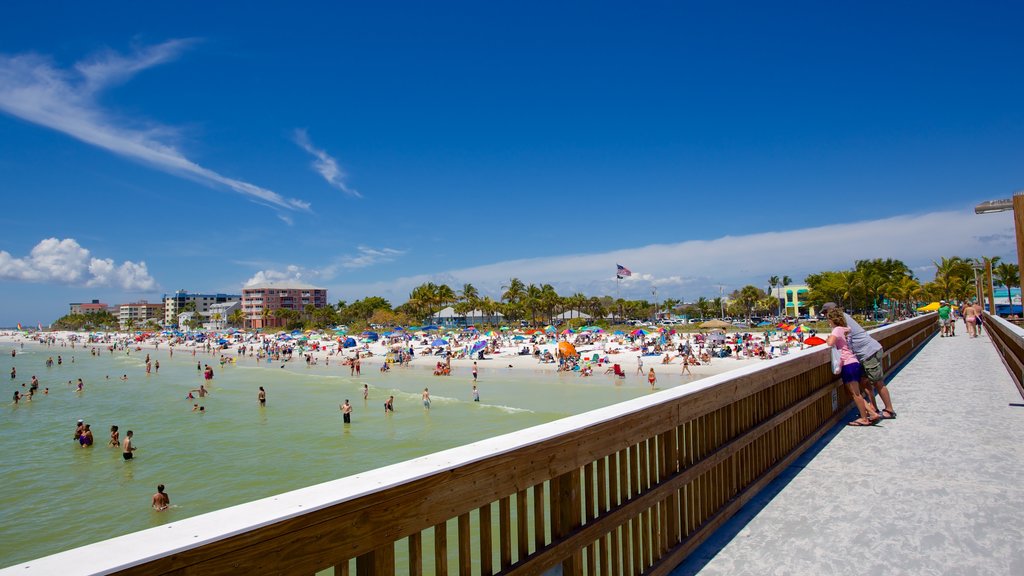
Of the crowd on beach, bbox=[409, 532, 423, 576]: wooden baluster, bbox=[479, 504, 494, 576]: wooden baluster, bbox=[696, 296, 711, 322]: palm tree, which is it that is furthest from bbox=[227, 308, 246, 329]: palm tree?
bbox=[409, 532, 423, 576]: wooden baluster

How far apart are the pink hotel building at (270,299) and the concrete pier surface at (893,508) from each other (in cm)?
17299

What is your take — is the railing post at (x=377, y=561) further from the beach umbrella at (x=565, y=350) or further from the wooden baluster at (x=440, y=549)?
the beach umbrella at (x=565, y=350)

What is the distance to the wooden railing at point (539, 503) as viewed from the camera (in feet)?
4.51

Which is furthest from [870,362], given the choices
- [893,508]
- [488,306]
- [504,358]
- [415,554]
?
[488,306]

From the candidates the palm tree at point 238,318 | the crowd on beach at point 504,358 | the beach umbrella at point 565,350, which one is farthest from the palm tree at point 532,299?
the palm tree at point 238,318

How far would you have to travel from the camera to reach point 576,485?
99.9 inches

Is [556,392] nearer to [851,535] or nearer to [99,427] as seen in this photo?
[99,427]

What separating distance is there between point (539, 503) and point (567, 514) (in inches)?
7.1

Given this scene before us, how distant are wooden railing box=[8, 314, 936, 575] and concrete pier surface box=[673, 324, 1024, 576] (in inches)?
8.6

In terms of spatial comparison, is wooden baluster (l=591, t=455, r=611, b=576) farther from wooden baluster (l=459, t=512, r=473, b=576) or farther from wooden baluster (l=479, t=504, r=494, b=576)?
wooden baluster (l=459, t=512, r=473, b=576)

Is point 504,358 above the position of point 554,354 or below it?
below

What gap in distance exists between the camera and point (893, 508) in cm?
402

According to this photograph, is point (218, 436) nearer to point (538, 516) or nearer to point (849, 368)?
point (849, 368)

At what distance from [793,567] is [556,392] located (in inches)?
1206
